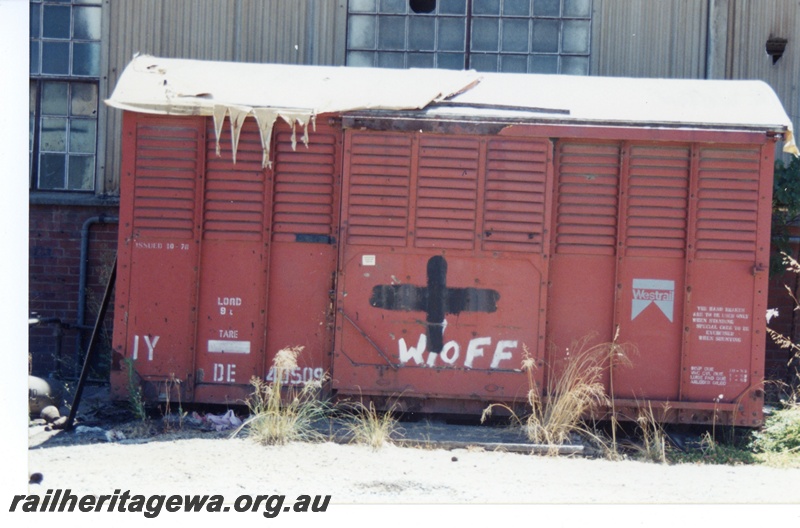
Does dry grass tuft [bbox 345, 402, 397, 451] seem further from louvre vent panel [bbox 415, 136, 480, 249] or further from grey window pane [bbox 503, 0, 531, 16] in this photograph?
grey window pane [bbox 503, 0, 531, 16]

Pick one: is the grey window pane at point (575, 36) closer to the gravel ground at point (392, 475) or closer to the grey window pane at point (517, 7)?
the grey window pane at point (517, 7)

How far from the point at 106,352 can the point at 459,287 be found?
462 cm

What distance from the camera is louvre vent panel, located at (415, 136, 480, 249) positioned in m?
7.42

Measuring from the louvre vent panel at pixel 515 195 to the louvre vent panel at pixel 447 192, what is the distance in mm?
144

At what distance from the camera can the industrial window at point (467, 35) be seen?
10.4 m

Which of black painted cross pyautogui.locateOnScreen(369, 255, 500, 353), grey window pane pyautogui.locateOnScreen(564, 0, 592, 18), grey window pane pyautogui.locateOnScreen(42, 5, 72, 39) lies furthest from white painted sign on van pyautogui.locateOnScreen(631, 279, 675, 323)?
grey window pane pyautogui.locateOnScreen(42, 5, 72, 39)

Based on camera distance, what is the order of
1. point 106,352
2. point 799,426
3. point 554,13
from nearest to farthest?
point 799,426 < point 106,352 < point 554,13

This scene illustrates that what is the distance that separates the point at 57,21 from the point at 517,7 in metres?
5.82

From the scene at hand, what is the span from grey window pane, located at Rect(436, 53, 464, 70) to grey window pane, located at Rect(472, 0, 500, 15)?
591 millimetres

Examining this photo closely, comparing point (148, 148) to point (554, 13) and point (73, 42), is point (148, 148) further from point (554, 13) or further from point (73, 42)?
point (554, 13)

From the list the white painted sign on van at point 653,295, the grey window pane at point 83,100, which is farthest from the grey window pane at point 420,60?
the white painted sign on van at point 653,295

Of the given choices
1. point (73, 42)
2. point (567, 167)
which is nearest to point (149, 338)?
point (567, 167)

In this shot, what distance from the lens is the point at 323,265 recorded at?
7.51m

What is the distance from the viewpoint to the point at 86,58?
34.1ft
